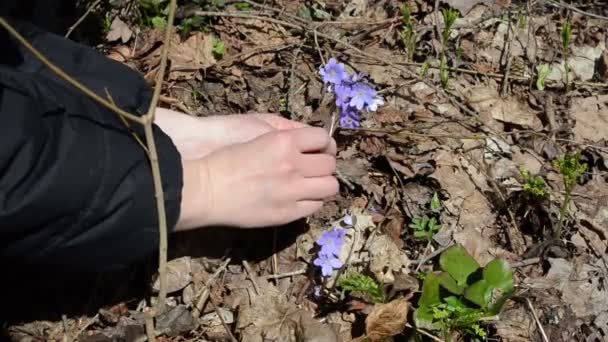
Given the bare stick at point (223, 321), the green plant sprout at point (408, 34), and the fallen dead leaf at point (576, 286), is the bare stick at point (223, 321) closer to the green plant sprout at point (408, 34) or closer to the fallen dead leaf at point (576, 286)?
the fallen dead leaf at point (576, 286)

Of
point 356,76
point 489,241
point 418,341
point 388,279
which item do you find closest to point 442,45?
point 356,76

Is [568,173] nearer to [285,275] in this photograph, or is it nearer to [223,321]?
[285,275]

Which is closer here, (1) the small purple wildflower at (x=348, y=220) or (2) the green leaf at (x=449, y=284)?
(2) the green leaf at (x=449, y=284)

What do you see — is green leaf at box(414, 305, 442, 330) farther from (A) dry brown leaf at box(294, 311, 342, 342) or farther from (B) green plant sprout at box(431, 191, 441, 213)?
(B) green plant sprout at box(431, 191, 441, 213)

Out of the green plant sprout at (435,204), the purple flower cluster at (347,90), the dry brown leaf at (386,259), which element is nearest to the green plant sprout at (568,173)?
the green plant sprout at (435,204)

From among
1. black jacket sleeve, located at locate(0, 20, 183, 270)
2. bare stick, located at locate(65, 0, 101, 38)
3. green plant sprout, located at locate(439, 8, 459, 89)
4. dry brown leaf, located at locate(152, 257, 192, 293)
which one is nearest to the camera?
black jacket sleeve, located at locate(0, 20, 183, 270)

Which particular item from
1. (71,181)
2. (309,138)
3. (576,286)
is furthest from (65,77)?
(576,286)

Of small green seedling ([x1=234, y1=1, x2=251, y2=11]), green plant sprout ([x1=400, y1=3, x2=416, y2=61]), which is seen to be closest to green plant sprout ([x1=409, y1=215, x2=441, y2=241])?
green plant sprout ([x1=400, y1=3, x2=416, y2=61])

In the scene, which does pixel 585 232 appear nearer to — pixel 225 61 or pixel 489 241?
pixel 489 241
